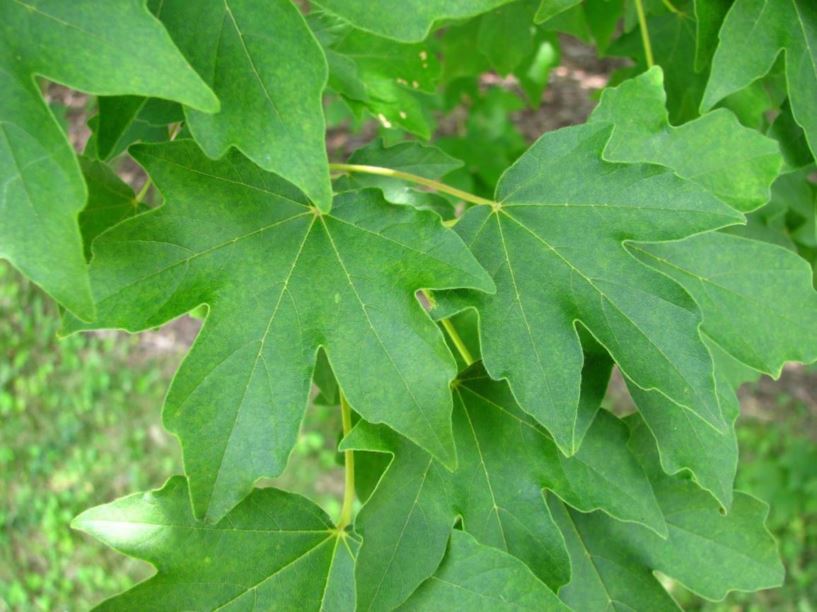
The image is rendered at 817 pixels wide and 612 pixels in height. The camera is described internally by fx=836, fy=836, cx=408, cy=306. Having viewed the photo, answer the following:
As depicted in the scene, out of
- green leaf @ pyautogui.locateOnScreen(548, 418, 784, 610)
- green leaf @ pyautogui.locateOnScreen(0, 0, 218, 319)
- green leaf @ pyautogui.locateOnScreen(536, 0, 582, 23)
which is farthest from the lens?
green leaf @ pyautogui.locateOnScreen(548, 418, 784, 610)

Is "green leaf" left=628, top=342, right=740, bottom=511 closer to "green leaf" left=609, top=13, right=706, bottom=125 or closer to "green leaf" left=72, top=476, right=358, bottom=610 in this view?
"green leaf" left=72, top=476, right=358, bottom=610

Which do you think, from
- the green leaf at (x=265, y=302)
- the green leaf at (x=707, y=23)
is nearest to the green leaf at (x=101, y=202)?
the green leaf at (x=265, y=302)

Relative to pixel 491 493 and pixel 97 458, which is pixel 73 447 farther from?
pixel 491 493

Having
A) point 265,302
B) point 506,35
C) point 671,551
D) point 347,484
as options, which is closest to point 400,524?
point 347,484

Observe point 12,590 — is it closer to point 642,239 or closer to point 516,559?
point 516,559

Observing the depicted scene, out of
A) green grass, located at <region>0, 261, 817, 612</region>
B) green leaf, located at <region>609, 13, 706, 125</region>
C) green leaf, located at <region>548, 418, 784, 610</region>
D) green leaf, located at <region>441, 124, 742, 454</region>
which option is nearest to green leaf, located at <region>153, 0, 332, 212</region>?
green leaf, located at <region>441, 124, 742, 454</region>

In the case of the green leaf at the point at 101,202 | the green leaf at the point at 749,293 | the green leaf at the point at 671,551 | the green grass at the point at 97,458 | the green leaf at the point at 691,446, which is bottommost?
the green grass at the point at 97,458

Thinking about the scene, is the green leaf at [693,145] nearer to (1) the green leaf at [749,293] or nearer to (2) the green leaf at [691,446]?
(1) the green leaf at [749,293]
